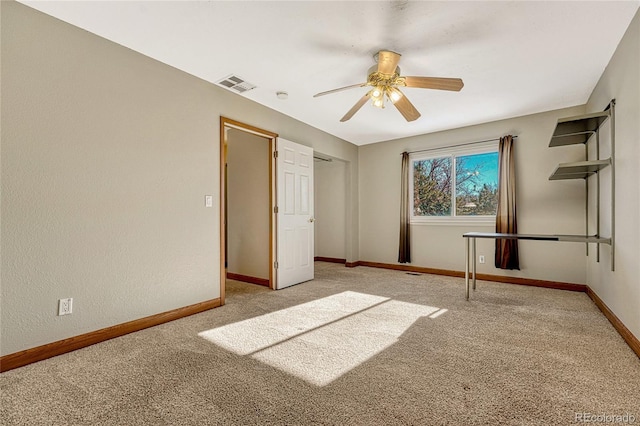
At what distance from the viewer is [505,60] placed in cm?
283

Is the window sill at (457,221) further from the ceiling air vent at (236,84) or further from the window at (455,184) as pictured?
the ceiling air vent at (236,84)

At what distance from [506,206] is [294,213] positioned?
3.15 meters

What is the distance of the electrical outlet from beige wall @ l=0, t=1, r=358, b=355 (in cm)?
4

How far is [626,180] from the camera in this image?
2371 mm

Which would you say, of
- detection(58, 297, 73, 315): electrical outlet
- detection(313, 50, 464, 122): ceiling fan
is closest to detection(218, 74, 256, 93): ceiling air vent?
detection(313, 50, 464, 122): ceiling fan

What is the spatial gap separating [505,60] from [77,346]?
442 centimetres

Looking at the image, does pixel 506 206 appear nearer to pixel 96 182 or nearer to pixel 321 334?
pixel 321 334

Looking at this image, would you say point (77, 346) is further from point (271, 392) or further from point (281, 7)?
point (281, 7)

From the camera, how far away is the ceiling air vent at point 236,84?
10.5 feet

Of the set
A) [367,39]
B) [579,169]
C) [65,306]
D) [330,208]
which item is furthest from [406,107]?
[330,208]

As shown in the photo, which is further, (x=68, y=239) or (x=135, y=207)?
(x=135, y=207)

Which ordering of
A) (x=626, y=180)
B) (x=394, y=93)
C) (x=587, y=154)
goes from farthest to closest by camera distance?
(x=587, y=154) < (x=394, y=93) < (x=626, y=180)

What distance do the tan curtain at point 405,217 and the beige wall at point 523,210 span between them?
130 millimetres

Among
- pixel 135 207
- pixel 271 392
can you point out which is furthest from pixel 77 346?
pixel 271 392
